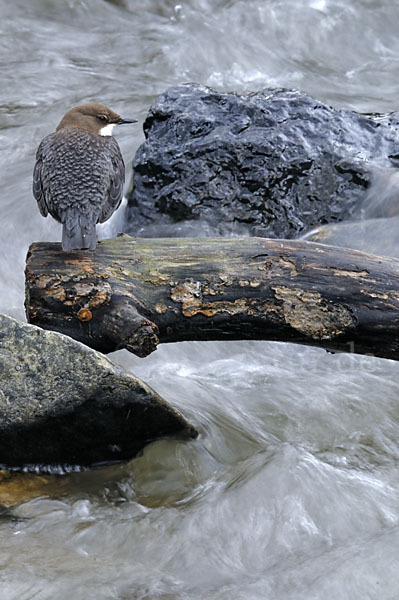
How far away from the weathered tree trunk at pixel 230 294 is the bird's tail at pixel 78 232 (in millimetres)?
41

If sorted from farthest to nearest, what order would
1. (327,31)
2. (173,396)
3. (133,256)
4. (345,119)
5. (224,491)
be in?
1. (327,31)
2. (345,119)
3. (173,396)
4. (133,256)
5. (224,491)

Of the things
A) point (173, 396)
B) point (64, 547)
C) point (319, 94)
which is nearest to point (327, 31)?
point (319, 94)

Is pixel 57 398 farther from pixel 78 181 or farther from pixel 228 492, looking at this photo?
pixel 78 181

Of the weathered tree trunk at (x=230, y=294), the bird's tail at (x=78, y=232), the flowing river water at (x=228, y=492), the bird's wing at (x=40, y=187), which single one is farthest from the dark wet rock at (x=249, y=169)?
the weathered tree trunk at (x=230, y=294)

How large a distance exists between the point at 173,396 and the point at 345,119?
3066mm

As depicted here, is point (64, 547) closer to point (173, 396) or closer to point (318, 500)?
point (318, 500)

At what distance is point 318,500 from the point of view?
2807mm

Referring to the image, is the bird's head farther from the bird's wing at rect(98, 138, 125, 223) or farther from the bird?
the bird's wing at rect(98, 138, 125, 223)

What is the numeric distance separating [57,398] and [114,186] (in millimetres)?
1431

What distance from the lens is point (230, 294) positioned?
9.73 ft

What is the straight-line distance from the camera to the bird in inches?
128

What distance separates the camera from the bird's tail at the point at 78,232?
3.03 m

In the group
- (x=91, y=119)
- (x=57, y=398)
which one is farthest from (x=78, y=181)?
(x=57, y=398)

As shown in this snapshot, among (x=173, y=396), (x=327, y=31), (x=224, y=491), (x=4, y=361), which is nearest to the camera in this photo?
(x=4, y=361)
